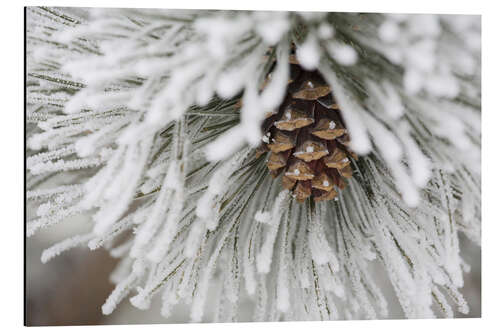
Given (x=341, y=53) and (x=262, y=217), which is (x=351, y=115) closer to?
(x=341, y=53)

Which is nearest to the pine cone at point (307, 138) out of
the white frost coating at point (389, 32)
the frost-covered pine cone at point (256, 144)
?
the frost-covered pine cone at point (256, 144)

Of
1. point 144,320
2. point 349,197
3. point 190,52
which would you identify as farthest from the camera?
point 144,320

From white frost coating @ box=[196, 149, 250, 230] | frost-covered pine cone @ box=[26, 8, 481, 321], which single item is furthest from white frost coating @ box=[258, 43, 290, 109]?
white frost coating @ box=[196, 149, 250, 230]

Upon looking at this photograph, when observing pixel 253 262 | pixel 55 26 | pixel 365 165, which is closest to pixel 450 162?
pixel 365 165

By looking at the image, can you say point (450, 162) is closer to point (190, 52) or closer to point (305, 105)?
point (305, 105)

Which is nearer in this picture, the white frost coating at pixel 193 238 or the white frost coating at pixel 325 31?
the white frost coating at pixel 325 31

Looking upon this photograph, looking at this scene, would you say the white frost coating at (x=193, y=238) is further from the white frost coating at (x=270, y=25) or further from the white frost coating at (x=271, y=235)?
the white frost coating at (x=270, y=25)
